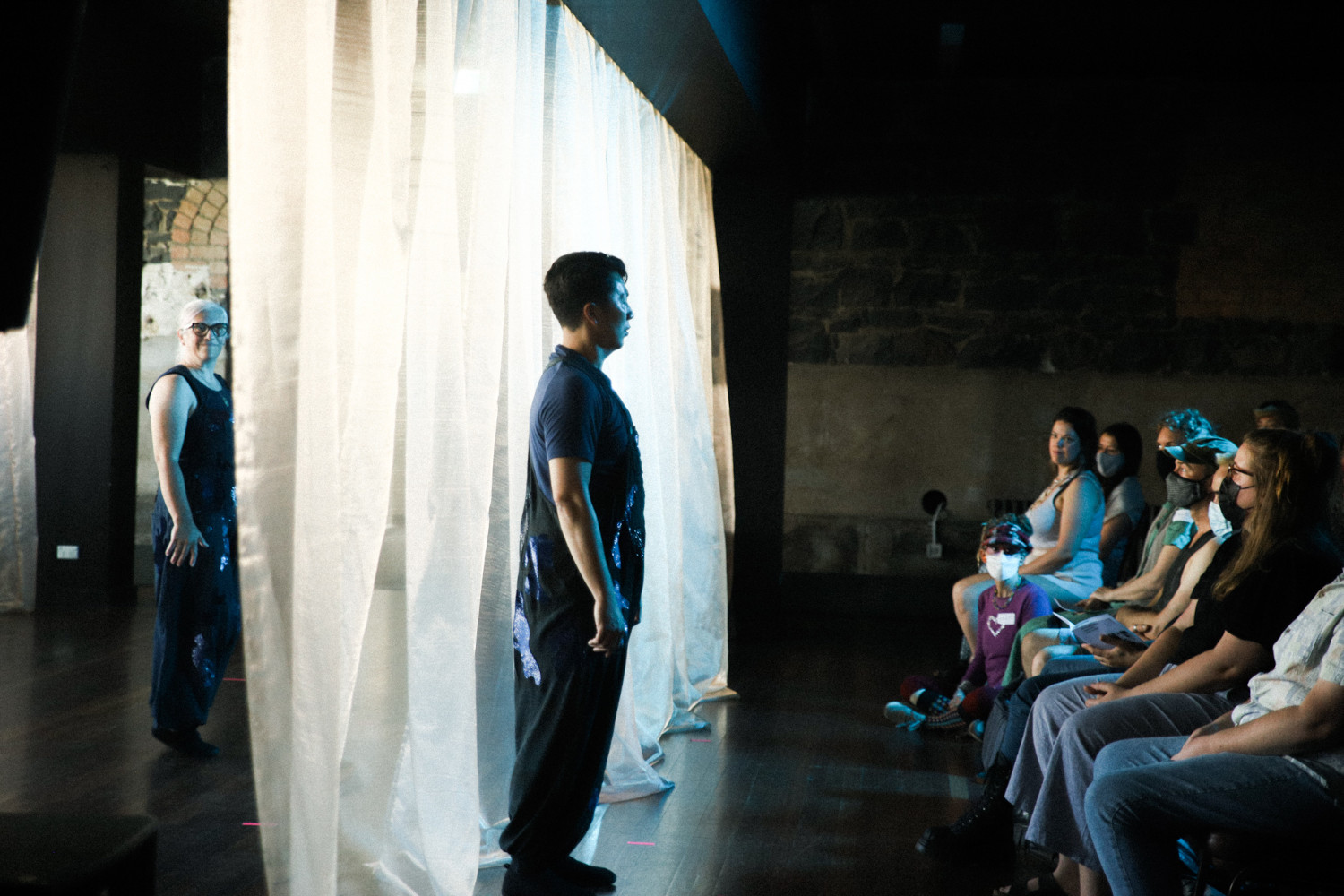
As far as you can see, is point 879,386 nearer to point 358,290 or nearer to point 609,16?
point 609,16

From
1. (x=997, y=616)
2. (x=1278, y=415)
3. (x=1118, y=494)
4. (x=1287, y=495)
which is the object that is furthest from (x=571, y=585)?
(x=1278, y=415)

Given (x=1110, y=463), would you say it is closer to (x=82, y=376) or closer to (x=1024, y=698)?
(x=1024, y=698)

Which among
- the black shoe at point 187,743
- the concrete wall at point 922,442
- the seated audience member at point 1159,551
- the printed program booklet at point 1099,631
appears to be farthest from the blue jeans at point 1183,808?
the concrete wall at point 922,442

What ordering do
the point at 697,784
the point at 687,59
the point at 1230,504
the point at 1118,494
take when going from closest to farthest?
1. the point at 1230,504
2. the point at 697,784
3. the point at 687,59
4. the point at 1118,494

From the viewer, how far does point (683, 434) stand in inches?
181

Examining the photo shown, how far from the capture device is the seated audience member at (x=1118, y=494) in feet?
14.8

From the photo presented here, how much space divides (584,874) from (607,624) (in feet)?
2.11

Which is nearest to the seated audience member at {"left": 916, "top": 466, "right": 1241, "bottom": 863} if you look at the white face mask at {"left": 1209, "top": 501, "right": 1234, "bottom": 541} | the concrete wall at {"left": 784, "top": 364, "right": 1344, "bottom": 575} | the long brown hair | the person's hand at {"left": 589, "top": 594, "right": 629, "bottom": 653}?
the white face mask at {"left": 1209, "top": 501, "right": 1234, "bottom": 541}

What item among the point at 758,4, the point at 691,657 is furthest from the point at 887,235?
the point at 691,657

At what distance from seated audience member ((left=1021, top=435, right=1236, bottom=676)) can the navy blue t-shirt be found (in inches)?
65.1

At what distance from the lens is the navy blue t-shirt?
2410 mm

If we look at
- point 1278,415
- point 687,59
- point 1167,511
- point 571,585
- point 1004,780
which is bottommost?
point 1004,780

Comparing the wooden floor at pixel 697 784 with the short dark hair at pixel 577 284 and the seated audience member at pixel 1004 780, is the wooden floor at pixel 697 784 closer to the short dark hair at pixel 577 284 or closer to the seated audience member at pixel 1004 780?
the seated audience member at pixel 1004 780

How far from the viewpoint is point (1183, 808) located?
1943 mm
